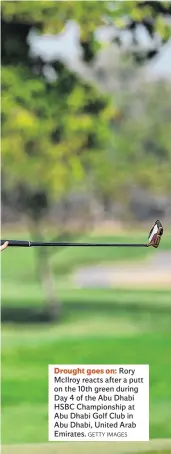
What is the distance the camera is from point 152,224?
3799 millimetres

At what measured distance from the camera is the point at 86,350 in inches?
148

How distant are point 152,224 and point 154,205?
80mm

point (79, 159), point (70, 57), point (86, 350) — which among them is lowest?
point (86, 350)

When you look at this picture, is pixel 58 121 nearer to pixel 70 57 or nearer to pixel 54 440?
pixel 70 57

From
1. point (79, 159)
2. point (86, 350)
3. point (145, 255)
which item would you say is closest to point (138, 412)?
point (86, 350)

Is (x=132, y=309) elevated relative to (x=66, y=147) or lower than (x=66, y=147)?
lower

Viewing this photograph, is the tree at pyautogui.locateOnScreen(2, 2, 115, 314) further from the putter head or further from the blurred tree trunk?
the putter head

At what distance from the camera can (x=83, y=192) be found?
383cm
